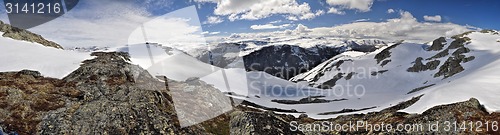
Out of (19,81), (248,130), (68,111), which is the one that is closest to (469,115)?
(248,130)

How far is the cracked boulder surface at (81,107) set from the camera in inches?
1417

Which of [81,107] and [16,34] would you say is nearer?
[81,107]

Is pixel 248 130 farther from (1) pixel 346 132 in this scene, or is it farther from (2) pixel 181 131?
(1) pixel 346 132

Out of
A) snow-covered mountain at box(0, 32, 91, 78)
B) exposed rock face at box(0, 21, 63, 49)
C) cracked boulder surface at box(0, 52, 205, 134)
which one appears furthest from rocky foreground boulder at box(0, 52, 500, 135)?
exposed rock face at box(0, 21, 63, 49)

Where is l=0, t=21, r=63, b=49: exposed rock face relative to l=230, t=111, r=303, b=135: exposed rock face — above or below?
above

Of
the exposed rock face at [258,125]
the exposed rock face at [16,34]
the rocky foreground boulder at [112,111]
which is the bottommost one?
the exposed rock face at [258,125]

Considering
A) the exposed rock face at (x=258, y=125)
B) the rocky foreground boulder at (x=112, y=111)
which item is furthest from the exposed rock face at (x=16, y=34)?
the exposed rock face at (x=258, y=125)

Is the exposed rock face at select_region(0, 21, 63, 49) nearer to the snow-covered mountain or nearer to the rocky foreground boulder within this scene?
the snow-covered mountain

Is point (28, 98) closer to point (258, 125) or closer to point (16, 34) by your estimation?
point (258, 125)

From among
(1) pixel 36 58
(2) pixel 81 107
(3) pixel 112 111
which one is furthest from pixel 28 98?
(1) pixel 36 58

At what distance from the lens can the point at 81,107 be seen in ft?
128

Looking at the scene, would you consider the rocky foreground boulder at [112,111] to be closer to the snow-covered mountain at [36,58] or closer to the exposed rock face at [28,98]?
the exposed rock face at [28,98]

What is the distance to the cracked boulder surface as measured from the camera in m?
36.0

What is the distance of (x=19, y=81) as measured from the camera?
150ft
